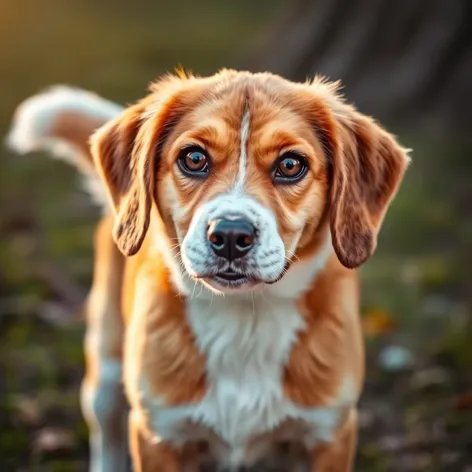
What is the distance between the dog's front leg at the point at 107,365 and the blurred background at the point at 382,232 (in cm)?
30

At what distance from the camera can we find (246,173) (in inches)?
121

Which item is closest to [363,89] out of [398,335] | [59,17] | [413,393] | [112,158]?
[398,335]

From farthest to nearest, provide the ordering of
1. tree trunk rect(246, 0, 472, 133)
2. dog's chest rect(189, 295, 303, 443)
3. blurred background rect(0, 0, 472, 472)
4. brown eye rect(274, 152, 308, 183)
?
1. tree trunk rect(246, 0, 472, 133)
2. blurred background rect(0, 0, 472, 472)
3. dog's chest rect(189, 295, 303, 443)
4. brown eye rect(274, 152, 308, 183)

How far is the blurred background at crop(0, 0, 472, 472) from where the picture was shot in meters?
4.72

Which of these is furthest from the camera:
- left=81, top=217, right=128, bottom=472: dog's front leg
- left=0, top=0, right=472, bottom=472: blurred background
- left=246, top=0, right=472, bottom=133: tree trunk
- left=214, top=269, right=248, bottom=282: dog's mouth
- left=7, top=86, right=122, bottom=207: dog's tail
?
left=246, top=0, right=472, bottom=133: tree trunk

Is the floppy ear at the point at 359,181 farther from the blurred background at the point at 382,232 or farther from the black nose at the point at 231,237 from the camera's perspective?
the blurred background at the point at 382,232

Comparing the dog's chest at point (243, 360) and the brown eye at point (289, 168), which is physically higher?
the brown eye at point (289, 168)

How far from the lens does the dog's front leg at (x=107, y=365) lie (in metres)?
4.09

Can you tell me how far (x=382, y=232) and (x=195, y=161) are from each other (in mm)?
3770

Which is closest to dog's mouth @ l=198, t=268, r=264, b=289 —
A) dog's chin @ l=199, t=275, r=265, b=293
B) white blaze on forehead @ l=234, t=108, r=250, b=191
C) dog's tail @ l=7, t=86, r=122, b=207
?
dog's chin @ l=199, t=275, r=265, b=293

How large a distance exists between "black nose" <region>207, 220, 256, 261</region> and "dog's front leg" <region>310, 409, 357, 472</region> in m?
0.91

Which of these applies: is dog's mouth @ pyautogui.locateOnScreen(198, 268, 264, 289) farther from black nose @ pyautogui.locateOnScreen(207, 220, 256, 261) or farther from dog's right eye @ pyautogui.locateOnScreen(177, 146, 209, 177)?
dog's right eye @ pyautogui.locateOnScreen(177, 146, 209, 177)

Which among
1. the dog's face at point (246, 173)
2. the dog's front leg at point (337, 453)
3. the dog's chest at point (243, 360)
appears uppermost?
the dog's face at point (246, 173)

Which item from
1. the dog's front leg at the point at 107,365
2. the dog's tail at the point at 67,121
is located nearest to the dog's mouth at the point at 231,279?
the dog's front leg at the point at 107,365
